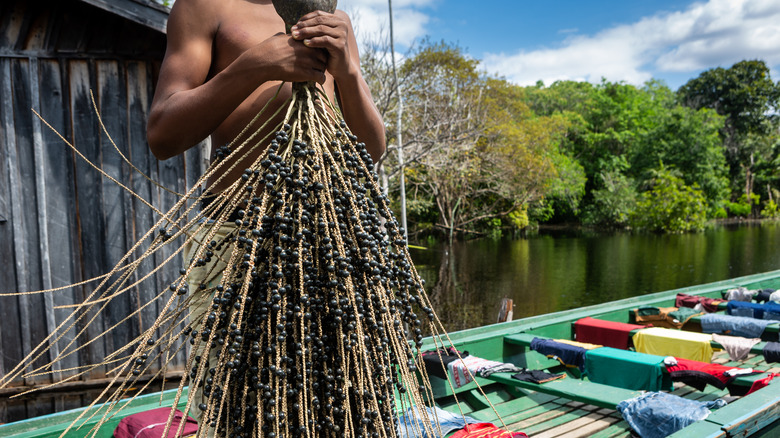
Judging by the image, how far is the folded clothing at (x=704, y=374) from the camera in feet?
12.7

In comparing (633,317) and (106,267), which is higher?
(106,267)

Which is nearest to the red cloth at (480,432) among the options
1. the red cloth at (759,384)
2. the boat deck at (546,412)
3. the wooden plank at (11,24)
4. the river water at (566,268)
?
the boat deck at (546,412)

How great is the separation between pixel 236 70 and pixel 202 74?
29cm

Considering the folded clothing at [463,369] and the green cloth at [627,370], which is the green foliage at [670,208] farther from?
the folded clothing at [463,369]

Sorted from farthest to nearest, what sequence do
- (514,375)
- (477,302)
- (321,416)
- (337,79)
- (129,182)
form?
(477,302) → (129,182) → (514,375) → (337,79) → (321,416)

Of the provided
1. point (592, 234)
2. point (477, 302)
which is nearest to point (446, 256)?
point (477, 302)

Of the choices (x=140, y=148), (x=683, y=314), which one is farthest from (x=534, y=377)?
(x=140, y=148)

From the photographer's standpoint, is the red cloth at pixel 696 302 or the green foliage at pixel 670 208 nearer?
the red cloth at pixel 696 302

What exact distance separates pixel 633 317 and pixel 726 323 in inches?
41.7

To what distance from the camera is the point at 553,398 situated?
4.40m

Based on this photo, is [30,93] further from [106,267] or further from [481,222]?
[481,222]

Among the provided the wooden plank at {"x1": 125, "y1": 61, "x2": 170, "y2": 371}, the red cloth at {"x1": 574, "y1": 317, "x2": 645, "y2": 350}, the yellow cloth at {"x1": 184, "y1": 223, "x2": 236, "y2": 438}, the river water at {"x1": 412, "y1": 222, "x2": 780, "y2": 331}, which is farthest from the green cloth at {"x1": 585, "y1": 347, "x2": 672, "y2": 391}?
the river water at {"x1": 412, "y1": 222, "x2": 780, "y2": 331}

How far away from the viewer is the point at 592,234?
3456 centimetres

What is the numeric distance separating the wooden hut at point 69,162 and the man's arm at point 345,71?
3.77 meters
